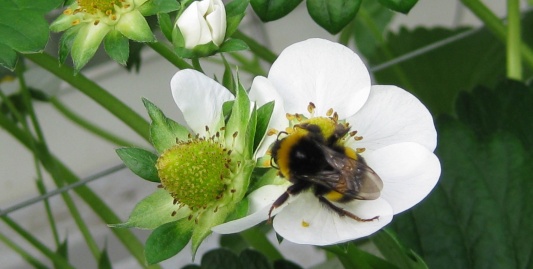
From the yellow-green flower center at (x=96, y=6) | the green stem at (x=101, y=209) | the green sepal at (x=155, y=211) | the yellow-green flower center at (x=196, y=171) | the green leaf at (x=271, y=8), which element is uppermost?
the yellow-green flower center at (x=96, y=6)

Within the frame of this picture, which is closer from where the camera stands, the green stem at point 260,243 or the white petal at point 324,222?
the white petal at point 324,222

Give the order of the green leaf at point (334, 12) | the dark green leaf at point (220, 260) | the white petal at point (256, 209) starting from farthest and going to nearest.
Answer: the dark green leaf at point (220, 260) → the green leaf at point (334, 12) → the white petal at point (256, 209)

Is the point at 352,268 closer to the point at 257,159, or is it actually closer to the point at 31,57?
the point at 257,159

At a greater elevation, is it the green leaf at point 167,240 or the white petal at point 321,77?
the white petal at point 321,77

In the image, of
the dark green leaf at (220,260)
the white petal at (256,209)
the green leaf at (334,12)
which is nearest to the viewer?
the white petal at (256,209)

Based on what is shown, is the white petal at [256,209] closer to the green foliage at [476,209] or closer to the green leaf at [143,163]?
the green leaf at [143,163]

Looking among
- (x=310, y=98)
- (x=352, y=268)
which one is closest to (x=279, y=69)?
(x=310, y=98)

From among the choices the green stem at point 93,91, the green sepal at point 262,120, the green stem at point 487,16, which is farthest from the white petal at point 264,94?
the green stem at point 487,16

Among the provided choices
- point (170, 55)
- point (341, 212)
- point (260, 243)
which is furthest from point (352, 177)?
point (260, 243)
